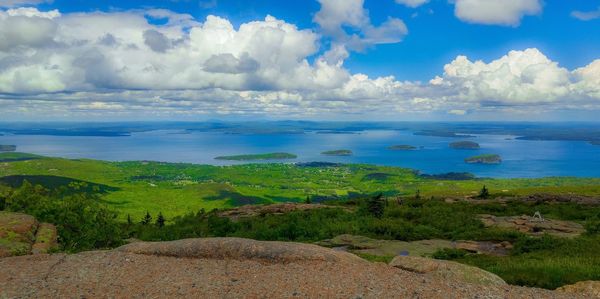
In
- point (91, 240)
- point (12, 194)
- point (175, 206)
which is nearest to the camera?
point (91, 240)

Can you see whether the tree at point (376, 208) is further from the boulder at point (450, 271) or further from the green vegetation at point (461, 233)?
the boulder at point (450, 271)

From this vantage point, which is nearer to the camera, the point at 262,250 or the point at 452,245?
the point at 262,250

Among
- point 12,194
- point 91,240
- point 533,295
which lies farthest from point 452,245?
point 12,194

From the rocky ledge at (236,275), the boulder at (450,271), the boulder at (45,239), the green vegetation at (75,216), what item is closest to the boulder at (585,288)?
the rocky ledge at (236,275)

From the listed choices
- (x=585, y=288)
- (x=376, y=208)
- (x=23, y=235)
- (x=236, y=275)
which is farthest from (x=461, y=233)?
(x=23, y=235)

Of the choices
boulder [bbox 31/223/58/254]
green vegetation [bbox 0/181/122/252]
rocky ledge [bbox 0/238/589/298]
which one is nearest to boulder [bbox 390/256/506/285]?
rocky ledge [bbox 0/238/589/298]

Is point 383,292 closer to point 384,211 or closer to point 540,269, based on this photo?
point 540,269

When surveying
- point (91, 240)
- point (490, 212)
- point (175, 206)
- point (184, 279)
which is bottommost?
point (175, 206)
